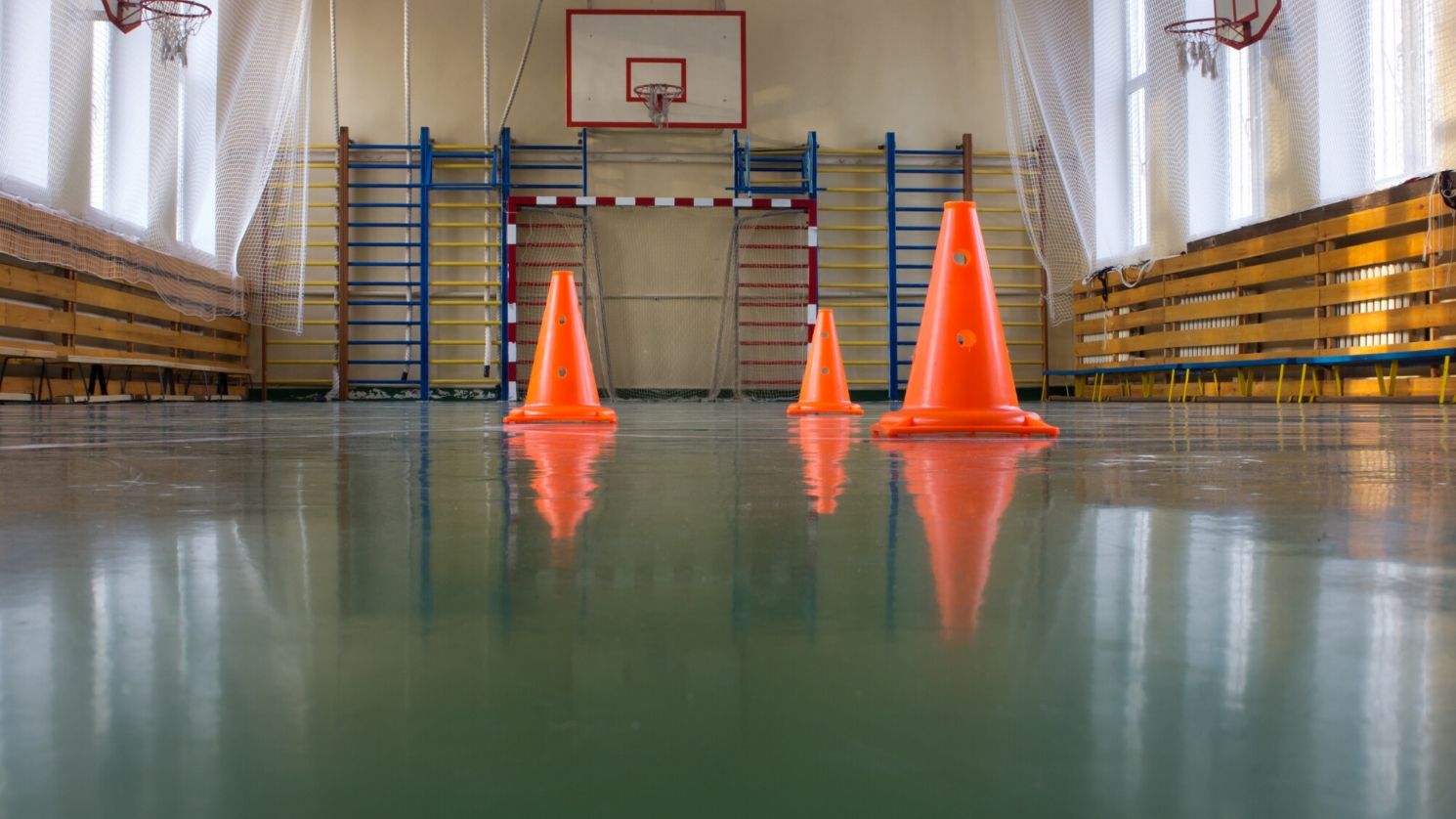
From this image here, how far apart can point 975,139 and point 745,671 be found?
13352mm

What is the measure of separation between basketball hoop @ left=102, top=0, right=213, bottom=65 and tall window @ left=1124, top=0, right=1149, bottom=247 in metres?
7.75

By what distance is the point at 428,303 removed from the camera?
1238 cm

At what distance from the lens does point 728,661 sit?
0.49 metres

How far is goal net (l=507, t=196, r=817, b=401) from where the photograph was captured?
40.5 ft

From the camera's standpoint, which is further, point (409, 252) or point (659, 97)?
point (409, 252)

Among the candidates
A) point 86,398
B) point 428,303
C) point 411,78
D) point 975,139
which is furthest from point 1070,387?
point 86,398

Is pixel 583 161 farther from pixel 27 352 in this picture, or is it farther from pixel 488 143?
pixel 27 352

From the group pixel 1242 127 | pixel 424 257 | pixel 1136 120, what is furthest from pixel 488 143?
pixel 1242 127

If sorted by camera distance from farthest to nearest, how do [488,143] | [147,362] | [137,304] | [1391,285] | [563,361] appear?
[488,143] → [137,304] → [147,362] → [1391,285] → [563,361]

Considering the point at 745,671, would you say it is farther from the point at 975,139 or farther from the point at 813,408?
the point at 975,139

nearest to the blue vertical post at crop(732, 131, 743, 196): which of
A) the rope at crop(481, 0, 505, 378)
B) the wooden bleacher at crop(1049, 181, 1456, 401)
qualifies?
the rope at crop(481, 0, 505, 378)

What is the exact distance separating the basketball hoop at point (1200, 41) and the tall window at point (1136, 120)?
55 cm

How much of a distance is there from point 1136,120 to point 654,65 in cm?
513

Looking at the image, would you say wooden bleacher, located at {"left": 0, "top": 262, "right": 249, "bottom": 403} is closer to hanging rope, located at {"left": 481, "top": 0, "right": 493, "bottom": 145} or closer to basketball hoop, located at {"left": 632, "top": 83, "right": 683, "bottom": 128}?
hanging rope, located at {"left": 481, "top": 0, "right": 493, "bottom": 145}
